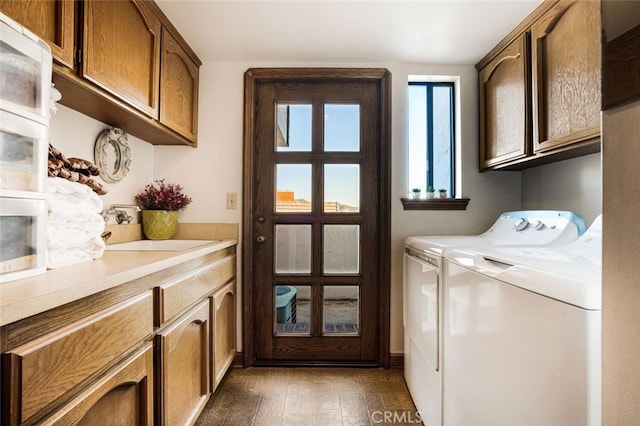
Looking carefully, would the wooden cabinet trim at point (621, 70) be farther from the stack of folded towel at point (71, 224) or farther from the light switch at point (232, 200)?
the light switch at point (232, 200)

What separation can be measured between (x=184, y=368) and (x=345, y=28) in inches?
73.2

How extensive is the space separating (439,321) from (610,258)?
1.04m

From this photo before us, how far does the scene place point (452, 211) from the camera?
218 centimetres

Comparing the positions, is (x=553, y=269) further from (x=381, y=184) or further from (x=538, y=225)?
(x=381, y=184)

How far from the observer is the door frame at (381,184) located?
2.14 metres

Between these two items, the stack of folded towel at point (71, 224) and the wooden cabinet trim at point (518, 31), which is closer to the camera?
the stack of folded towel at point (71, 224)

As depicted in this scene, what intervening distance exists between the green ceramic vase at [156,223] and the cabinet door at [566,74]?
2.10 meters

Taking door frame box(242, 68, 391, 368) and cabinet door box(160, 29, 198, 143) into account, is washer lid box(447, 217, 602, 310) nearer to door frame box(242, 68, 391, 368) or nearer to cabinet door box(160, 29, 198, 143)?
door frame box(242, 68, 391, 368)

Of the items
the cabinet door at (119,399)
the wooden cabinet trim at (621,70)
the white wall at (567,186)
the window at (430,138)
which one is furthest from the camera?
the window at (430,138)

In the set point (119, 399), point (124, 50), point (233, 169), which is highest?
point (124, 50)

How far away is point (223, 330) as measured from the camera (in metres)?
1.89

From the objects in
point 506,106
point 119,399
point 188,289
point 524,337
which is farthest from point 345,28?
point 119,399

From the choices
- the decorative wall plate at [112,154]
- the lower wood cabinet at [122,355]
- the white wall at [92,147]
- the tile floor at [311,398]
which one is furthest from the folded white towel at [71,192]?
the tile floor at [311,398]

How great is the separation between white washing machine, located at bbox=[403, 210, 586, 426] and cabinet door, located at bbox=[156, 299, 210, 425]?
1082mm
